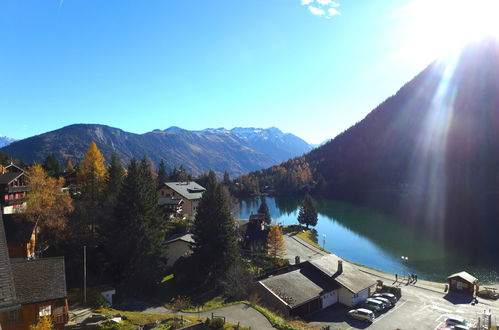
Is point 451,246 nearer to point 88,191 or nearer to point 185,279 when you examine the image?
point 185,279

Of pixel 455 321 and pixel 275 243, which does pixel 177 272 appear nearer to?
pixel 275 243

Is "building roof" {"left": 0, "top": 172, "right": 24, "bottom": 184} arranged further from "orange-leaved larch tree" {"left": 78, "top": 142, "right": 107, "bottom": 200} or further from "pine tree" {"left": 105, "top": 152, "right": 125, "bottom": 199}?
"pine tree" {"left": 105, "top": 152, "right": 125, "bottom": 199}

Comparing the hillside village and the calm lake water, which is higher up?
the hillside village

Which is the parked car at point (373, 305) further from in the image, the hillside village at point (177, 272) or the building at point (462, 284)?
the building at point (462, 284)

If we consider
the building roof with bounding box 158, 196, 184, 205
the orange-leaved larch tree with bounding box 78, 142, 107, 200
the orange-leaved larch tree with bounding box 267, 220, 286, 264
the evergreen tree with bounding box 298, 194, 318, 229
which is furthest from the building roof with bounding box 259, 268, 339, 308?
the evergreen tree with bounding box 298, 194, 318, 229

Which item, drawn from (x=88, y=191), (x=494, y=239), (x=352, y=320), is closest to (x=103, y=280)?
(x=88, y=191)

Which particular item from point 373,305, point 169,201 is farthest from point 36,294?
point 169,201
